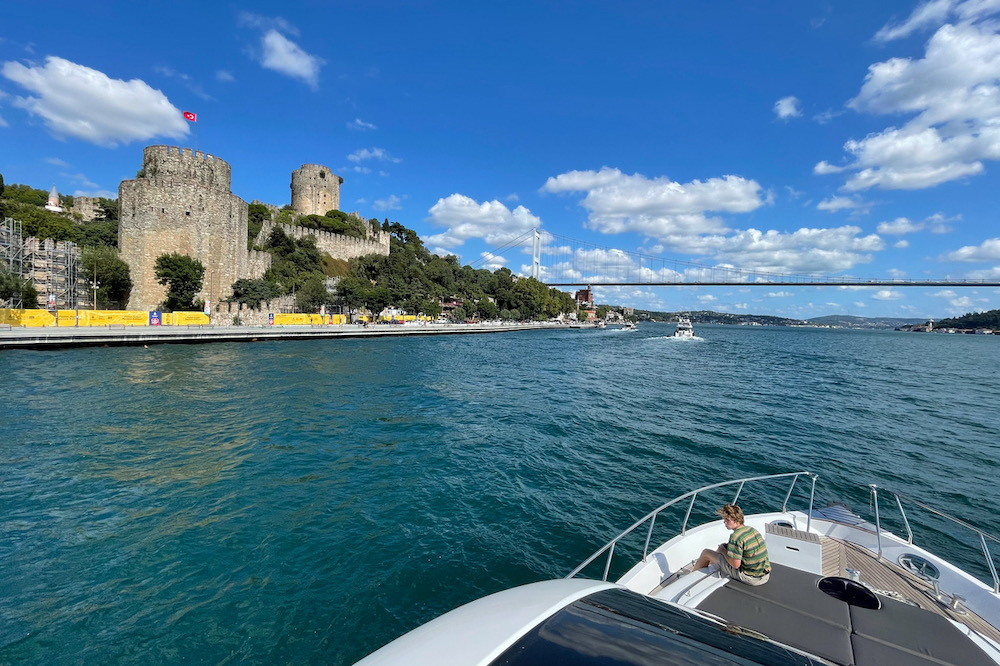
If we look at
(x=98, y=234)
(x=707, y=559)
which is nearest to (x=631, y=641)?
(x=707, y=559)

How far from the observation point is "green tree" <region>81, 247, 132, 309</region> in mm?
30031

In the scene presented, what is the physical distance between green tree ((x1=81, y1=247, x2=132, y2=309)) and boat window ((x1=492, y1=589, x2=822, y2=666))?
39.2 metres

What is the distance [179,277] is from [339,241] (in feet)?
78.8

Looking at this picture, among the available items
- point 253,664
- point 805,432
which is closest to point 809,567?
point 253,664

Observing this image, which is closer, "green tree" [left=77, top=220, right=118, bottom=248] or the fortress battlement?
the fortress battlement

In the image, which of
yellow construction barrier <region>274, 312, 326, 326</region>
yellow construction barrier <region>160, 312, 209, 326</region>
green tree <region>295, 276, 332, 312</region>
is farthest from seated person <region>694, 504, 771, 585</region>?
green tree <region>295, 276, 332, 312</region>

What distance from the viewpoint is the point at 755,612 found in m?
2.73

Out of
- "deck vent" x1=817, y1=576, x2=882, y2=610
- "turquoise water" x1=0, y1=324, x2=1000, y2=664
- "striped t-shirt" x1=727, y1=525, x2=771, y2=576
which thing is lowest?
"turquoise water" x1=0, y1=324, x2=1000, y2=664

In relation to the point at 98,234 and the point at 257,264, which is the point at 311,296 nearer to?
the point at 257,264

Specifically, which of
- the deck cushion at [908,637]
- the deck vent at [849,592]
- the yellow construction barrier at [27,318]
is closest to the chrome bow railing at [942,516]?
the deck cushion at [908,637]

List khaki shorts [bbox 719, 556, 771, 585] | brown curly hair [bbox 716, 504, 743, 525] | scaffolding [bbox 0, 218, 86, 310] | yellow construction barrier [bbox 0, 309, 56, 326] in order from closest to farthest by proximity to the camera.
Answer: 1. khaki shorts [bbox 719, 556, 771, 585]
2. brown curly hair [bbox 716, 504, 743, 525]
3. yellow construction barrier [bbox 0, 309, 56, 326]
4. scaffolding [bbox 0, 218, 86, 310]

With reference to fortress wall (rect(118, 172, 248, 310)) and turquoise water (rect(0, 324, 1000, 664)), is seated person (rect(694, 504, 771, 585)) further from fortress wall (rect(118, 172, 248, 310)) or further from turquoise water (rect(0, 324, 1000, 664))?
fortress wall (rect(118, 172, 248, 310))

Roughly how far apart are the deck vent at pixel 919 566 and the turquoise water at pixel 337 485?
8.66 ft

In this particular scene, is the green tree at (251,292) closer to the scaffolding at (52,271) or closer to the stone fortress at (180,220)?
the stone fortress at (180,220)
